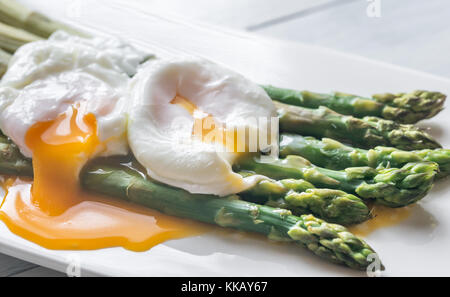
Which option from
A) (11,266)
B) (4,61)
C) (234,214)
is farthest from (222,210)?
(4,61)

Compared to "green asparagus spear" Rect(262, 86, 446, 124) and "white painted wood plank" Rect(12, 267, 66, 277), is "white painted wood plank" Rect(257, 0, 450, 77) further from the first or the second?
"white painted wood plank" Rect(12, 267, 66, 277)

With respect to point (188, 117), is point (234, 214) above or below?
below

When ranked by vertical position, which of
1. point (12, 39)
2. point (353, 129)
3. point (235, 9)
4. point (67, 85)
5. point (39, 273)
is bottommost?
point (39, 273)

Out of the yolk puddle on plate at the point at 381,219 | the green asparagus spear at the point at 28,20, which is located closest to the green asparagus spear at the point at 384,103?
the yolk puddle on plate at the point at 381,219

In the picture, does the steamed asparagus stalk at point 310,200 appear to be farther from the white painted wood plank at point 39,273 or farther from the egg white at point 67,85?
the white painted wood plank at point 39,273

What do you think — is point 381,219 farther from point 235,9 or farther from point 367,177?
point 235,9

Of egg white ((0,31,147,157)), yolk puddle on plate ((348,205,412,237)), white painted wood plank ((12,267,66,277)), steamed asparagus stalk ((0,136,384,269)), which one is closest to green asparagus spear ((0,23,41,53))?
egg white ((0,31,147,157))

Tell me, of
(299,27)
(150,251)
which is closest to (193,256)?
(150,251)
